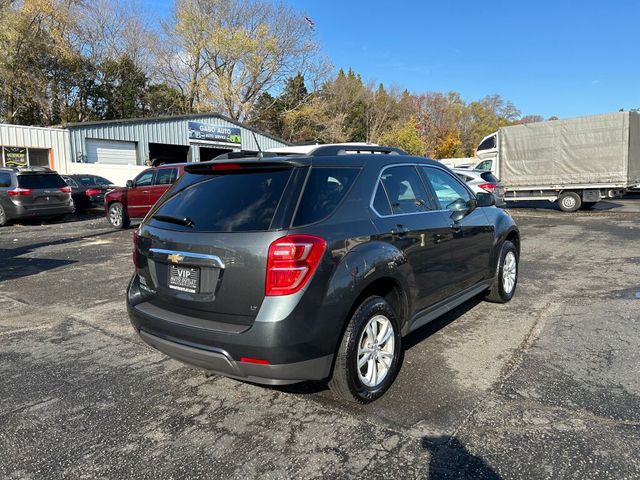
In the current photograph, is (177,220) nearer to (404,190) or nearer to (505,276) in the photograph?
(404,190)

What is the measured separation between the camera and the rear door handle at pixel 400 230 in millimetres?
3578

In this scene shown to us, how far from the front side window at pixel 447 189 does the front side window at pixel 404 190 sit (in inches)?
9.7

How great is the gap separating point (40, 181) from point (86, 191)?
3.34 m

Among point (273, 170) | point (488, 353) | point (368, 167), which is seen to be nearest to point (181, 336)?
point (273, 170)

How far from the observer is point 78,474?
2631 millimetres

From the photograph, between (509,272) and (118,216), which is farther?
(118,216)

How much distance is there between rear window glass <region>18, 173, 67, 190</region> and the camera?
14.3m

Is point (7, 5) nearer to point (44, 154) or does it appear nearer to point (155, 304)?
point (44, 154)

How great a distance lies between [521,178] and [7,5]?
32054 millimetres

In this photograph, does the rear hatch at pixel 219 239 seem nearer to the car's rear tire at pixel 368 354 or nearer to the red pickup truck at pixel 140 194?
the car's rear tire at pixel 368 354

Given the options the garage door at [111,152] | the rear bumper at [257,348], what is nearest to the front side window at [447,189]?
the rear bumper at [257,348]

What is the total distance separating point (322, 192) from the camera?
322 cm

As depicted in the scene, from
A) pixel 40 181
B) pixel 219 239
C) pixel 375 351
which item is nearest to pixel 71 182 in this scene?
→ pixel 40 181

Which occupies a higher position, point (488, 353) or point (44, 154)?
point (44, 154)
